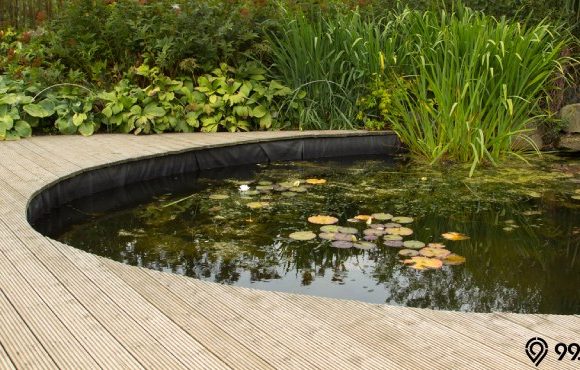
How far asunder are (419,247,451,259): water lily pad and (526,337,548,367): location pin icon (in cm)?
120

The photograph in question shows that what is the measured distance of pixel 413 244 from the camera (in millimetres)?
3264

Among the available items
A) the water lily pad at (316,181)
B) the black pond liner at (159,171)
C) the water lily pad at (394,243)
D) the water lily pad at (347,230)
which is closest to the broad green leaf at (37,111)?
the black pond liner at (159,171)

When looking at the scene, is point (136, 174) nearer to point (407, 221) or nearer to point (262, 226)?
point (262, 226)

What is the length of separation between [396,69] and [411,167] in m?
1.13

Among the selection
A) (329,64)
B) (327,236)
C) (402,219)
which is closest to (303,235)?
(327,236)

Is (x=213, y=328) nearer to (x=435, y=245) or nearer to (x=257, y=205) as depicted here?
(x=435, y=245)

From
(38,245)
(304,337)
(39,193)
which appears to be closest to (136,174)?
(39,193)

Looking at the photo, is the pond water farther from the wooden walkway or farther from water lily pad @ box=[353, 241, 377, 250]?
the wooden walkway

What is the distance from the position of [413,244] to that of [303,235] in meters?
0.53

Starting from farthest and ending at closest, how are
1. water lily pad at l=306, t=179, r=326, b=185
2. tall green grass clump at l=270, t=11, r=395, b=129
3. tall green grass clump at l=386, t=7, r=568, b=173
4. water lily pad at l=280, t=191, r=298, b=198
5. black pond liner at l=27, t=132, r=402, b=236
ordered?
tall green grass clump at l=270, t=11, r=395, b=129, tall green grass clump at l=386, t=7, r=568, b=173, water lily pad at l=306, t=179, r=326, b=185, water lily pad at l=280, t=191, r=298, b=198, black pond liner at l=27, t=132, r=402, b=236

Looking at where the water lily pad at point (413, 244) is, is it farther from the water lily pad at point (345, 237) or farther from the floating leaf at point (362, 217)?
the floating leaf at point (362, 217)

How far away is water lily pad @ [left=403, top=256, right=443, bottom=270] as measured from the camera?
2967mm

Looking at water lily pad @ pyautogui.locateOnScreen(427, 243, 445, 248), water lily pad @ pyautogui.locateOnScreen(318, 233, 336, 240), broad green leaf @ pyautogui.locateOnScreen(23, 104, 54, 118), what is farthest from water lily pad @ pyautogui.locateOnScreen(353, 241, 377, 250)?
broad green leaf @ pyautogui.locateOnScreen(23, 104, 54, 118)

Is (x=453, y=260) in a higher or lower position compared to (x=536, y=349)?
lower
